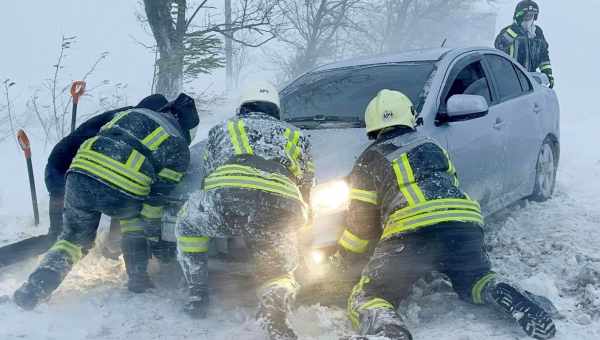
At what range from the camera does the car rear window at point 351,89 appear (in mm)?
4113

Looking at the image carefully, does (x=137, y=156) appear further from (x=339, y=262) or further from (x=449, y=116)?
(x=449, y=116)

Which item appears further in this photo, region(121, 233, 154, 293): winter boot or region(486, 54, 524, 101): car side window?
region(486, 54, 524, 101): car side window

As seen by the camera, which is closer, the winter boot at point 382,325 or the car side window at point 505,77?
the winter boot at point 382,325

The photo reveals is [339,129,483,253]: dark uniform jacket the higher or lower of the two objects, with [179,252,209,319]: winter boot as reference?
higher

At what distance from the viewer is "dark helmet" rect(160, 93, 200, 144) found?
3.90m

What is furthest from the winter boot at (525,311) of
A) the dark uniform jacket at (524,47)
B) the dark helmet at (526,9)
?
the dark helmet at (526,9)

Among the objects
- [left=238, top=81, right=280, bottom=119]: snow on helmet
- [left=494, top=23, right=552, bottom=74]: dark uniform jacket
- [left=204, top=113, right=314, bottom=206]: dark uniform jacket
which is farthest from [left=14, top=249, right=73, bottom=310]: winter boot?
[left=494, top=23, right=552, bottom=74]: dark uniform jacket

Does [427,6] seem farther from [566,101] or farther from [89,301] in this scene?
[89,301]

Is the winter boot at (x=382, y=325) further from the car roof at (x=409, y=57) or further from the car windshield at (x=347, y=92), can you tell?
the car roof at (x=409, y=57)

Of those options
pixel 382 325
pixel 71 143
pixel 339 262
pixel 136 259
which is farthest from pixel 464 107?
pixel 71 143

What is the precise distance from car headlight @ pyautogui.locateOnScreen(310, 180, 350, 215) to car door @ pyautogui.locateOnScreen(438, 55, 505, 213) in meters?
0.99

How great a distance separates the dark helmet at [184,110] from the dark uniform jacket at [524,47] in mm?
5082

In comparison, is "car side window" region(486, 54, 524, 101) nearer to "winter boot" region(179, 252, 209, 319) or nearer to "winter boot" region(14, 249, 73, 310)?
"winter boot" region(179, 252, 209, 319)

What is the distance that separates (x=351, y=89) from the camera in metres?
4.36
